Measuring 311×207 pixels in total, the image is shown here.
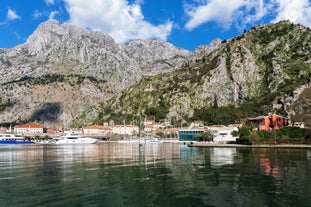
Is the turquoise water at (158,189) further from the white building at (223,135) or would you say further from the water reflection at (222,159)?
the white building at (223,135)

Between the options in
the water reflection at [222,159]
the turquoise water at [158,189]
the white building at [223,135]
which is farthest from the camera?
the white building at [223,135]

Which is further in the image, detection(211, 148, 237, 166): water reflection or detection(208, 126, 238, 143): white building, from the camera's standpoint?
detection(208, 126, 238, 143): white building

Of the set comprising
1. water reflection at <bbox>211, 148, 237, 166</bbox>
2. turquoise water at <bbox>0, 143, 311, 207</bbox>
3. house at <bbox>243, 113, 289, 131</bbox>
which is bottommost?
water reflection at <bbox>211, 148, 237, 166</bbox>

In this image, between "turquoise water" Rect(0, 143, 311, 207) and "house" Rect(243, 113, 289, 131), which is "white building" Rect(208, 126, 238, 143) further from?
"turquoise water" Rect(0, 143, 311, 207)

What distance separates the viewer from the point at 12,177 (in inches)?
1642

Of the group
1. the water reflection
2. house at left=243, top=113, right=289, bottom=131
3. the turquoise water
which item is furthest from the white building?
the turquoise water

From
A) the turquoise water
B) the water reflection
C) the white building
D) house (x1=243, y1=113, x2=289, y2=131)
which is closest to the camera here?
the turquoise water

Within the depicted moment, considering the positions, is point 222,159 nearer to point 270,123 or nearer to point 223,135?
point 270,123

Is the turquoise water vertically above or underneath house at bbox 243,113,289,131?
underneath

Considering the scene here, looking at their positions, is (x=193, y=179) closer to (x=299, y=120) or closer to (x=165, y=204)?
(x=165, y=204)

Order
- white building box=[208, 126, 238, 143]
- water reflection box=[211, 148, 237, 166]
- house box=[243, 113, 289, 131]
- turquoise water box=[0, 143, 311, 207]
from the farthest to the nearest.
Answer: white building box=[208, 126, 238, 143], house box=[243, 113, 289, 131], water reflection box=[211, 148, 237, 166], turquoise water box=[0, 143, 311, 207]

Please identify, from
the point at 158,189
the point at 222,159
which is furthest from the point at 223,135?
the point at 158,189

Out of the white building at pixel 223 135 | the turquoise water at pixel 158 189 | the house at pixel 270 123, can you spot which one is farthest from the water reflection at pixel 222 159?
the white building at pixel 223 135

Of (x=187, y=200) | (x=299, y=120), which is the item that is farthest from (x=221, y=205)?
(x=299, y=120)
